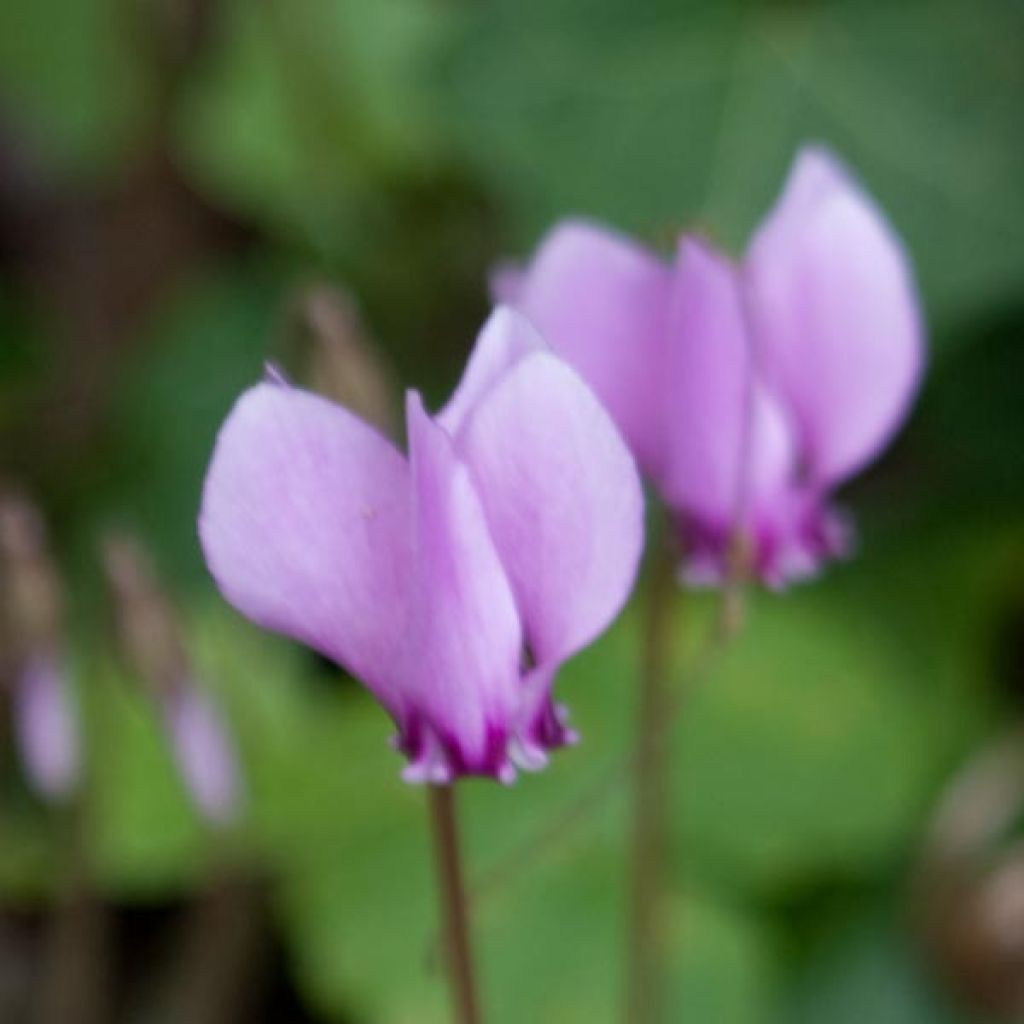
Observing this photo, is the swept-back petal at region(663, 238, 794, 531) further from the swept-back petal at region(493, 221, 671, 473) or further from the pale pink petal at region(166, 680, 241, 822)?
the pale pink petal at region(166, 680, 241, 822)

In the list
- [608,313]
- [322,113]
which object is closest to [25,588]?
[608,313]

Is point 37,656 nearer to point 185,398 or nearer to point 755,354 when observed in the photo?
point 755,354

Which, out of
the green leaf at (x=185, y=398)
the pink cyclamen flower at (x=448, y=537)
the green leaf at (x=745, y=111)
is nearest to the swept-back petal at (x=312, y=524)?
the pink cyclamen flower at (x=448, y=537)

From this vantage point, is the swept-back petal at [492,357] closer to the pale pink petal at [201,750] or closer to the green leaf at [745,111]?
the pale pink petal at [201,750]

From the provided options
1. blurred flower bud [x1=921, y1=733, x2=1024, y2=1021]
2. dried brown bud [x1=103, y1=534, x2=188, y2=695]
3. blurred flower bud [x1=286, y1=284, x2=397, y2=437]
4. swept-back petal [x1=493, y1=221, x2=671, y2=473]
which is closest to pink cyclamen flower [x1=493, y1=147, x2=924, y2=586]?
swept-back petal [x1=493, y1=221, x2=671, y2=473]

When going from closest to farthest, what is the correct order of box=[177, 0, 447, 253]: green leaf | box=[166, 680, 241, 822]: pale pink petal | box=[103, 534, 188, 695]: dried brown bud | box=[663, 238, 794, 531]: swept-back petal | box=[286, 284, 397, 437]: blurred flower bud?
box=[663, 238, 794, 531]: swept-back petal, box=[286, 284, 397, 437]: blurred flower bud, box=[103, 534, 188, 695]: dried brown bud, box=[166, 680, 241, 822]: pale pink petal, box=[177, 0, 447, 253]: green leaf

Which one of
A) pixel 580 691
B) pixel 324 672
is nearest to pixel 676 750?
pixel 580 691

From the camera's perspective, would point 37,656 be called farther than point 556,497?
Yes
